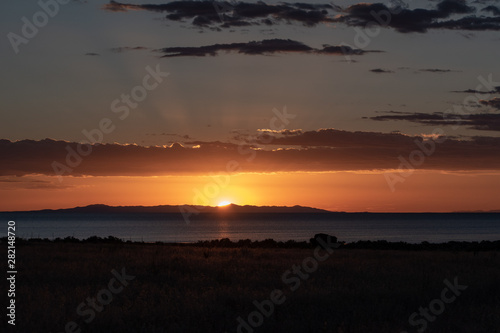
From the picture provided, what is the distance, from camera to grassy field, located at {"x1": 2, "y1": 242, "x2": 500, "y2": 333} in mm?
14203

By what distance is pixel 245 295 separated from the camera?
17297mm

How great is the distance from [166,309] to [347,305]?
464 cm

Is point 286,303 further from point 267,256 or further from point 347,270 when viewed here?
point 267,256

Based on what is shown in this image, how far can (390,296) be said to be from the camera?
58.9ft

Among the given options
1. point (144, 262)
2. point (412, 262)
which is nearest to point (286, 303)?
point (144, 262)

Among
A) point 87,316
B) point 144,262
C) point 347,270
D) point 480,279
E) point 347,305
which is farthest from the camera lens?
point 144,262

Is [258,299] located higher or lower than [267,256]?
lower

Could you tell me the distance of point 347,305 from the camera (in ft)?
53.9

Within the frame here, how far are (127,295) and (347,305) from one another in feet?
19.8

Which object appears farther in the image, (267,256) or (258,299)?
(267,256)

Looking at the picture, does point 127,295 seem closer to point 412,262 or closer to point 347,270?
point 347,270

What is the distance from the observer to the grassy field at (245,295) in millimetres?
14203

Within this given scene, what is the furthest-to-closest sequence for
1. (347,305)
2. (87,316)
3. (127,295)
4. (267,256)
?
(267,256), (127,295), (347,305), (87,316)

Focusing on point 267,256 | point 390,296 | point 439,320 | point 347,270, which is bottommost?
point 439,320
